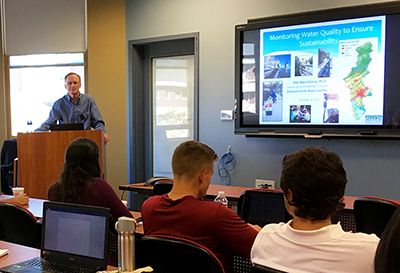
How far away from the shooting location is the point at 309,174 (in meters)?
1.31

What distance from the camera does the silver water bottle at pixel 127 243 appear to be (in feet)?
4.87

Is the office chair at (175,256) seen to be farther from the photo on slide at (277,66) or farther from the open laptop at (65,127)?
the photo on slide at (277,66)

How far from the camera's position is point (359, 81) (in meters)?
3.85

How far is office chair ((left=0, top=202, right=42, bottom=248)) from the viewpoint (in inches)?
90.3

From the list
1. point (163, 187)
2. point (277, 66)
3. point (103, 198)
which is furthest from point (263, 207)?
point (277, 66)

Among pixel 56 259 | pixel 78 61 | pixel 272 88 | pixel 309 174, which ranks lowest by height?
pixel 56 259

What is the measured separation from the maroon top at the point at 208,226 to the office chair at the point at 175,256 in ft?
0.55

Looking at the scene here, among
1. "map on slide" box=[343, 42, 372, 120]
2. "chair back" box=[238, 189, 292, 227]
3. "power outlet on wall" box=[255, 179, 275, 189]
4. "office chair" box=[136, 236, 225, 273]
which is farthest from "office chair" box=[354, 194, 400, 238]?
"power outlet on wall" box=[255, 179, 275, 189]

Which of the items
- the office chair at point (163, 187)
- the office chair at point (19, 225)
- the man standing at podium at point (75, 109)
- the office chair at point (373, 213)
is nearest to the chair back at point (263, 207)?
the office chair at point (373, 213)

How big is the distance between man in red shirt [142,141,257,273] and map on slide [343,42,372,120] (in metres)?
2.48

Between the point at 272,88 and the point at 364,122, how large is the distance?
101cm

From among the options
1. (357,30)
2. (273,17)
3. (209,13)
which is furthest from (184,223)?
(209,13)

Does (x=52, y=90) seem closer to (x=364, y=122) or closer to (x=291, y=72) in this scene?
(x=291, y=72)

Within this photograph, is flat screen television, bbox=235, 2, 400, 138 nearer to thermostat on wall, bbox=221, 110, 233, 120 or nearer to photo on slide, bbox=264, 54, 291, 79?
photo on slide, bbox=264, 54, 291, 79
